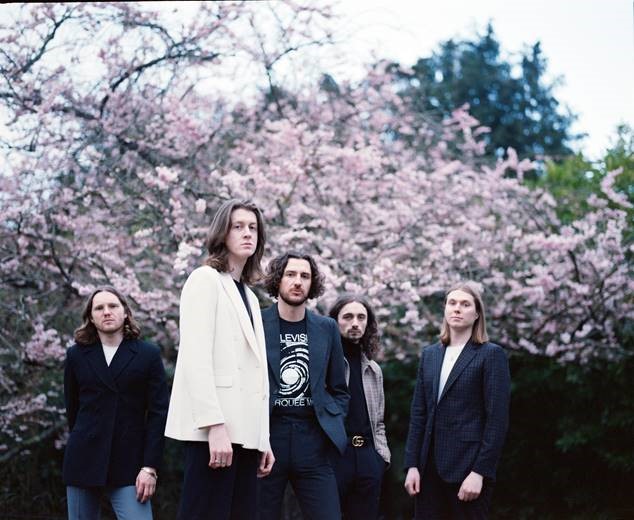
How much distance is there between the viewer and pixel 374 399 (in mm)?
4094

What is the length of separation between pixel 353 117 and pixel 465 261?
87.1 inches

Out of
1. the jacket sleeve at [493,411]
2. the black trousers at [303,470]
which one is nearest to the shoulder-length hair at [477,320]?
the jacket sleeve at [493,411]

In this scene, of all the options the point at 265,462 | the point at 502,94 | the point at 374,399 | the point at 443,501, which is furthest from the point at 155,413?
the point at 502,94

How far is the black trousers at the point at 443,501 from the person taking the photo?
3.66 metres

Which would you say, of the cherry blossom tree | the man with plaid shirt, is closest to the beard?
the man with plaid shirt

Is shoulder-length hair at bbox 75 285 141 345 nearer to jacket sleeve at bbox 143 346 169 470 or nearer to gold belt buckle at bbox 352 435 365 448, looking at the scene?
jacket sleeve at bbox 143 346 169 470

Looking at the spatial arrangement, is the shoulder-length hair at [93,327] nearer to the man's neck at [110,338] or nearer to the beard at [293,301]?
the man's neck at [110,338]

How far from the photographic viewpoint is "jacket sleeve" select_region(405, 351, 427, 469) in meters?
3.91

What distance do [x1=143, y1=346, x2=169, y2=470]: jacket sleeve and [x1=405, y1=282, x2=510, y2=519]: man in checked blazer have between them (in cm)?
110

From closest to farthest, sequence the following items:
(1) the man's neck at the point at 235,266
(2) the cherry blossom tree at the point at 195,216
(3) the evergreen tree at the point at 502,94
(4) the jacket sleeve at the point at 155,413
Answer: (1) the man's neck at the point at 235,266
(4) the jacket sleeve at the point at 155,413
(2) the cherry blossom tree at the point at 195,216
(3) the evergreen tree at the point at 502,94

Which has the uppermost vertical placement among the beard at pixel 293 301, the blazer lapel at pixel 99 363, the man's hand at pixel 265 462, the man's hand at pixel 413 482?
the beard at pixel 293 301

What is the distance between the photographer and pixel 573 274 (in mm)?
6727

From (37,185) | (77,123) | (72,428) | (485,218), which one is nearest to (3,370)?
(37,185)

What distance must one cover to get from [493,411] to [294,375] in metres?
0.88
